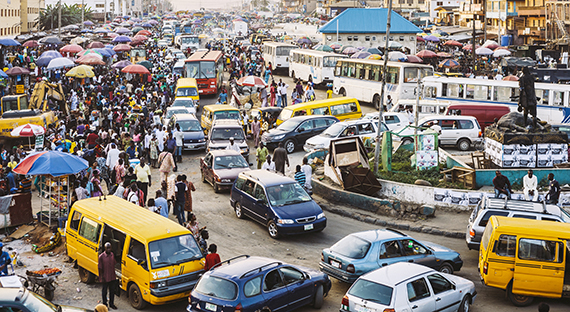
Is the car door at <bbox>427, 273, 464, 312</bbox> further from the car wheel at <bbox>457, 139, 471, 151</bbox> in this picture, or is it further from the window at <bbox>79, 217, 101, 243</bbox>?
the car wheel at <bbox>457, 139, 471, 151</bbox>

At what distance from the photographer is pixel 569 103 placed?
28.6 meters

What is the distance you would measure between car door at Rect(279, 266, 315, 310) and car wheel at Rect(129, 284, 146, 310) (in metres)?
2.83

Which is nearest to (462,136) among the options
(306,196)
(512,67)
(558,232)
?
(306,196)

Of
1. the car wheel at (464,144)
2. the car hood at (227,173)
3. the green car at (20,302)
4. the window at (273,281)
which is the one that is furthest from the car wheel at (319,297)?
the car wheel at (464,144)

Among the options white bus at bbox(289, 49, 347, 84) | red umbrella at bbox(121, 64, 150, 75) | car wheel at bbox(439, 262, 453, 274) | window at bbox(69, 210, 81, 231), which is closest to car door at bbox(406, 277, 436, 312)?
car wheel at bbox(439, 262, 453, 274)

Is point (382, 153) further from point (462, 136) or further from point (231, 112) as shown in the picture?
point (231, 112)

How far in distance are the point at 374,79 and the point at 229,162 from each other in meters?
16.4

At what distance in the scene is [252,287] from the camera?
1046 cm

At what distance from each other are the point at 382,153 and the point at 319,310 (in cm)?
1030

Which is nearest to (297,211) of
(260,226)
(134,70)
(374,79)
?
(260,226)

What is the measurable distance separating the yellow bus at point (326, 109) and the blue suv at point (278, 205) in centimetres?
1027

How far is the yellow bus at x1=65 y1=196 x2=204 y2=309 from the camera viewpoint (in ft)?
37.4

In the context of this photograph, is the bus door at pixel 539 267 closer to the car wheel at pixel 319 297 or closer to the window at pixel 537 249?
the window at pixel 537 249

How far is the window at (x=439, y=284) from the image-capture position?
1070 cm
